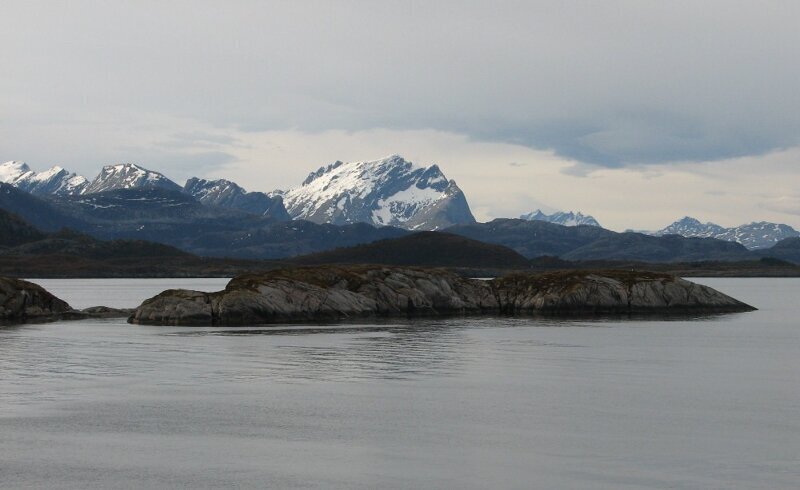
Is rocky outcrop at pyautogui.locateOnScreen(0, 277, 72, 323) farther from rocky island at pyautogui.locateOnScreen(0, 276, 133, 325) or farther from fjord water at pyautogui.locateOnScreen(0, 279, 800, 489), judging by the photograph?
fjord water at pyautogui.locateOnScreen(0, 279, 800, 489)

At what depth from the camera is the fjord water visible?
2895 centimetres

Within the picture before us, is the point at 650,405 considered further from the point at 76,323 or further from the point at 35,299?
the point at 35,299

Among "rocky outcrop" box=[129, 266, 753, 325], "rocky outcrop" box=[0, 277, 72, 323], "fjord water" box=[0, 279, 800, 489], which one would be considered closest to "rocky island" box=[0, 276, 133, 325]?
"rocky outcrop" box=[0, 277, 72, 323]

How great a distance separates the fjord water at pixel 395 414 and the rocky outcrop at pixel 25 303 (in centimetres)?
2446

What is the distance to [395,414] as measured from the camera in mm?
39812

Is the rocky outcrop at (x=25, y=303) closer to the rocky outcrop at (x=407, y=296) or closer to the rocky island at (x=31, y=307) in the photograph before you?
the rocky island at (x=31, y=307)

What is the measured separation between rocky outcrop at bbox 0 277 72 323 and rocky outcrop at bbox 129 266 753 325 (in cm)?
1165

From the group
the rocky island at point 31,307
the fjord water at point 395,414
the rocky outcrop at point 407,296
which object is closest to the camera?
the fjord water at point 395,414

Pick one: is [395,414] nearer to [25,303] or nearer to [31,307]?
[25,303]

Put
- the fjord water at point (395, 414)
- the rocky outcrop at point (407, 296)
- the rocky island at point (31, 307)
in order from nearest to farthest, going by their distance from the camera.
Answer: the fjord water at point (395, 414)
the rocky outcrop at point (407, 296)
the rocky island at point (31, 307)

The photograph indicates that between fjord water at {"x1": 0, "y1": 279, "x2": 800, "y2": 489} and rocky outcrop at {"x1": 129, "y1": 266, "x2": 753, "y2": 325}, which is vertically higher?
rocky outcrop at {"x1": 129, "y1": 266, "x2": 753, "y2": 325}

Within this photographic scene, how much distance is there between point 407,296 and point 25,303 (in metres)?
42.0

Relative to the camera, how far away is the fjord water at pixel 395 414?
95.0 ft

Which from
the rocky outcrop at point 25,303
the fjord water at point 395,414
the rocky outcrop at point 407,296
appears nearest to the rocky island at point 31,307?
the rocky outcrop at point 25,303
